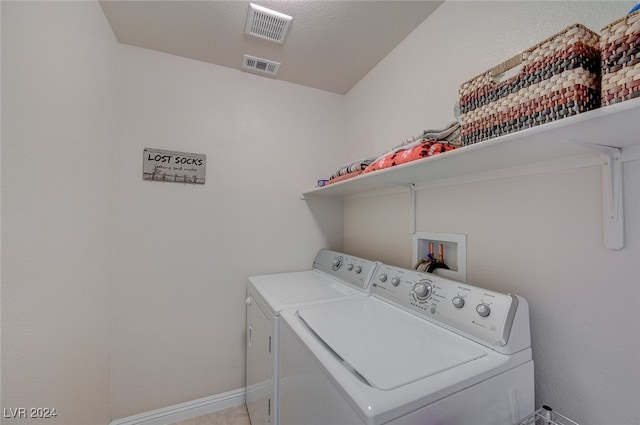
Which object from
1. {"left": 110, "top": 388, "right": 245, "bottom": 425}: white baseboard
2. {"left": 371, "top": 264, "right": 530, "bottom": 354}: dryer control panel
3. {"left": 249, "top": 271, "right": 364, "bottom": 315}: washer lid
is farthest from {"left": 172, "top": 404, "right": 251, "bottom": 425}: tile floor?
{"left": 371, "top": 264, "right": 530, "bottom": 354}: dryer control panel

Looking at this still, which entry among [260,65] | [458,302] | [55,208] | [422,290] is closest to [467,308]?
[458,302]

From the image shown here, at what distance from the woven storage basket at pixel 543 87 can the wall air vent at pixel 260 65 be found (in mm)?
1479

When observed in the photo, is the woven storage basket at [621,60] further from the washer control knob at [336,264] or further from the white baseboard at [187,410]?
the white baseboard at [187,410]

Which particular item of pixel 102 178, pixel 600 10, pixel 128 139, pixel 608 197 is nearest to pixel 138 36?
pixel 128 139

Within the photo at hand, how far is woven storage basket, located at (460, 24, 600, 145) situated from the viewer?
2.07ft

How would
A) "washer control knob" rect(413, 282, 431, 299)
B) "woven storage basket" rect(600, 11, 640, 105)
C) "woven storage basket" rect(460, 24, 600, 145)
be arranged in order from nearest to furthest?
"woven storage basket" rect(600, 11, 640, 105) < "woven storage basket" rect(460, 24, 600, 145) < "washer control knob" rect(413, 282, 431, 299)

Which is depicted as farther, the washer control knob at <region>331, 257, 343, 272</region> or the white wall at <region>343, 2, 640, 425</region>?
the washer control knob at <region>331, 257, 343, 272</region>

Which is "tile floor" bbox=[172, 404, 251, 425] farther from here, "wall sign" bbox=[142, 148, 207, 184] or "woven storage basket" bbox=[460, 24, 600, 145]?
"woven storage basket" bbox=[460, 24, 600, 145]

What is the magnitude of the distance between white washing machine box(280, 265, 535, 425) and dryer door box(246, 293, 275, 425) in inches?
6.0

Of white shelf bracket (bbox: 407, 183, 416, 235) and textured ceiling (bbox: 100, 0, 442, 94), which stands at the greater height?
textured ceiling (bbox: 100, 0, 442, 94)

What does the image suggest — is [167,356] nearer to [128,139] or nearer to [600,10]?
[128,139]

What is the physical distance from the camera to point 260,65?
1860 mm

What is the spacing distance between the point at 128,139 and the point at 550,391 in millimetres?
2466

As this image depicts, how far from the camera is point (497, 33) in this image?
43.0 inches
